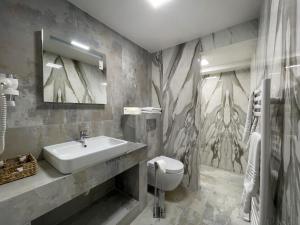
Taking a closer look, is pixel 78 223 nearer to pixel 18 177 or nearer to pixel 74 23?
pixel 18 177

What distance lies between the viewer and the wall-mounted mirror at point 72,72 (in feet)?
4.09

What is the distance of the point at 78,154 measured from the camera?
1161 millimetres

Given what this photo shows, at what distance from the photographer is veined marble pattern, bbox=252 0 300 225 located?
21.4 inches

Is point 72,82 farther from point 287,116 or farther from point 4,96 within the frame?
point 287,116

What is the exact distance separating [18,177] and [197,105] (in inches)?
81.9

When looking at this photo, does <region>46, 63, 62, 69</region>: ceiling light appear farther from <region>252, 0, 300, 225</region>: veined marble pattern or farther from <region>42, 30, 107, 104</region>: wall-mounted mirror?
<region>252, 0, 300, 225</region>: veined marble pattern

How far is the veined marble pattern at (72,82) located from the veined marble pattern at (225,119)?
1.80 m

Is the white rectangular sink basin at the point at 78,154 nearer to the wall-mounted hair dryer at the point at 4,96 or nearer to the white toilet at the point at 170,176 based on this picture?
the wall-mounted hair dryer at the point at 4,96

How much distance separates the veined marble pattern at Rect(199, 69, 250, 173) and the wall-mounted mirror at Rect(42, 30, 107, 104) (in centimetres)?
182

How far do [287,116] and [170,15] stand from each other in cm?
154

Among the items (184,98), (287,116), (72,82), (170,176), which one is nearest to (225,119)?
(184,98)

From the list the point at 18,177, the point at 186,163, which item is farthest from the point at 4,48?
the point at 186,163

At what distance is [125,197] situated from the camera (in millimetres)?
1723

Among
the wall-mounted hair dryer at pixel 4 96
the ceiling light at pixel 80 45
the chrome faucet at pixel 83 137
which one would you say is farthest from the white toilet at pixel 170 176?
the ceiling light at pixel 80 45
